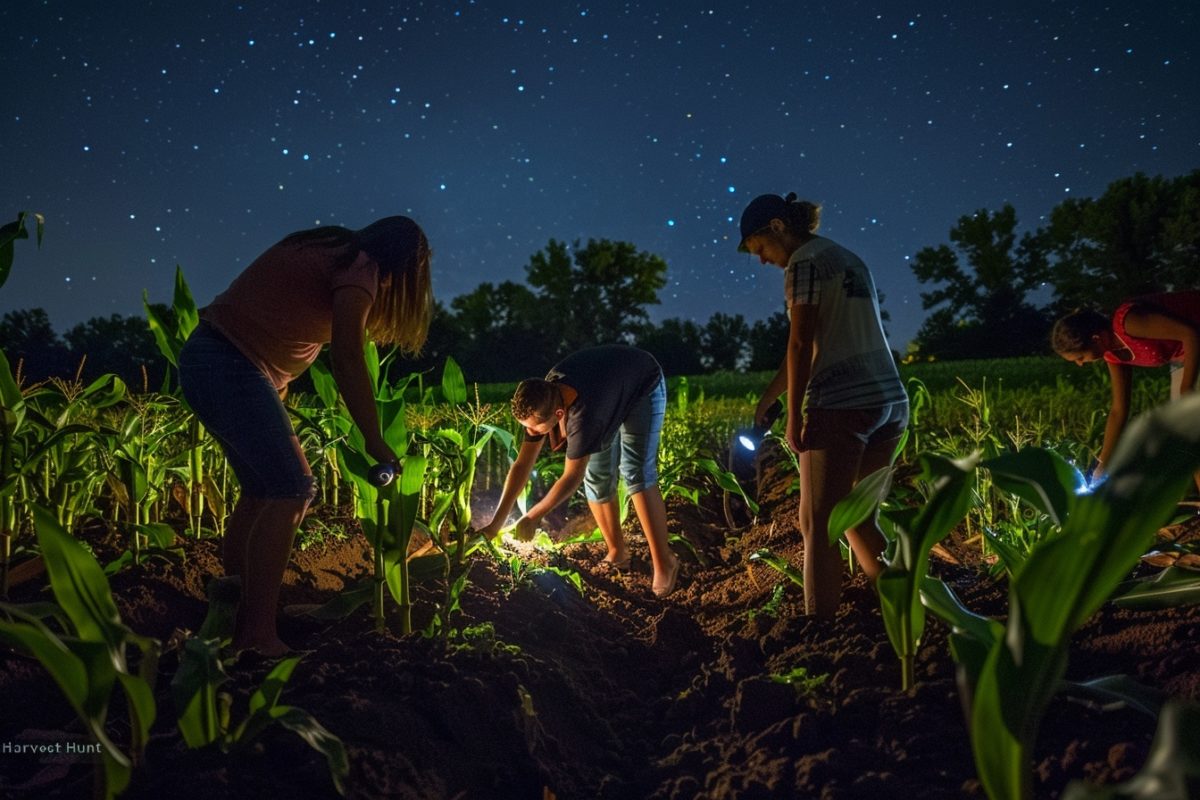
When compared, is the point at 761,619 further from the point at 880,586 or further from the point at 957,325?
the point at 957,325

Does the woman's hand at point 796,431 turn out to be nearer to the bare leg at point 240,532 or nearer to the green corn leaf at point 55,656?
the bare leg at point 240,532

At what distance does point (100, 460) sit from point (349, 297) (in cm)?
163

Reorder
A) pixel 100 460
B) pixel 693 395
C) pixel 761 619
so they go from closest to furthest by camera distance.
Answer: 1. pixel 761 619
2. pixel 100 460
3. pixel 693 395

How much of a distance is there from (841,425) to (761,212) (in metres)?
0.82

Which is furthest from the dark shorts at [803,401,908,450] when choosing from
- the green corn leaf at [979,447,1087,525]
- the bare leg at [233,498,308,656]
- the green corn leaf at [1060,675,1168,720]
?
the bare leg at [233,498,308,656]

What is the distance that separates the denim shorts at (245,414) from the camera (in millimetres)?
2092

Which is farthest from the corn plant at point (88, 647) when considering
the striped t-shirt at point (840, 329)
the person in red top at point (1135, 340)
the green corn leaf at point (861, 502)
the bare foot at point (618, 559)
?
the person in red top at point (1135, 340)

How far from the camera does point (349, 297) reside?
2072 millimetres

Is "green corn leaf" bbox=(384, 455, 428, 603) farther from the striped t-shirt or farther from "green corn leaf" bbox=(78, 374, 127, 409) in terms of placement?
the striped t-shirt

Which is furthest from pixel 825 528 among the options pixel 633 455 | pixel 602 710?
pixel 633 455

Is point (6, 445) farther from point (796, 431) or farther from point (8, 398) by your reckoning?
point (796, 431)

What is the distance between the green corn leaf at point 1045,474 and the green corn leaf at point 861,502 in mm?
298

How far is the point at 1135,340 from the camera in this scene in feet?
11.1

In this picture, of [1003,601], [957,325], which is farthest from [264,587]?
[957,325]
